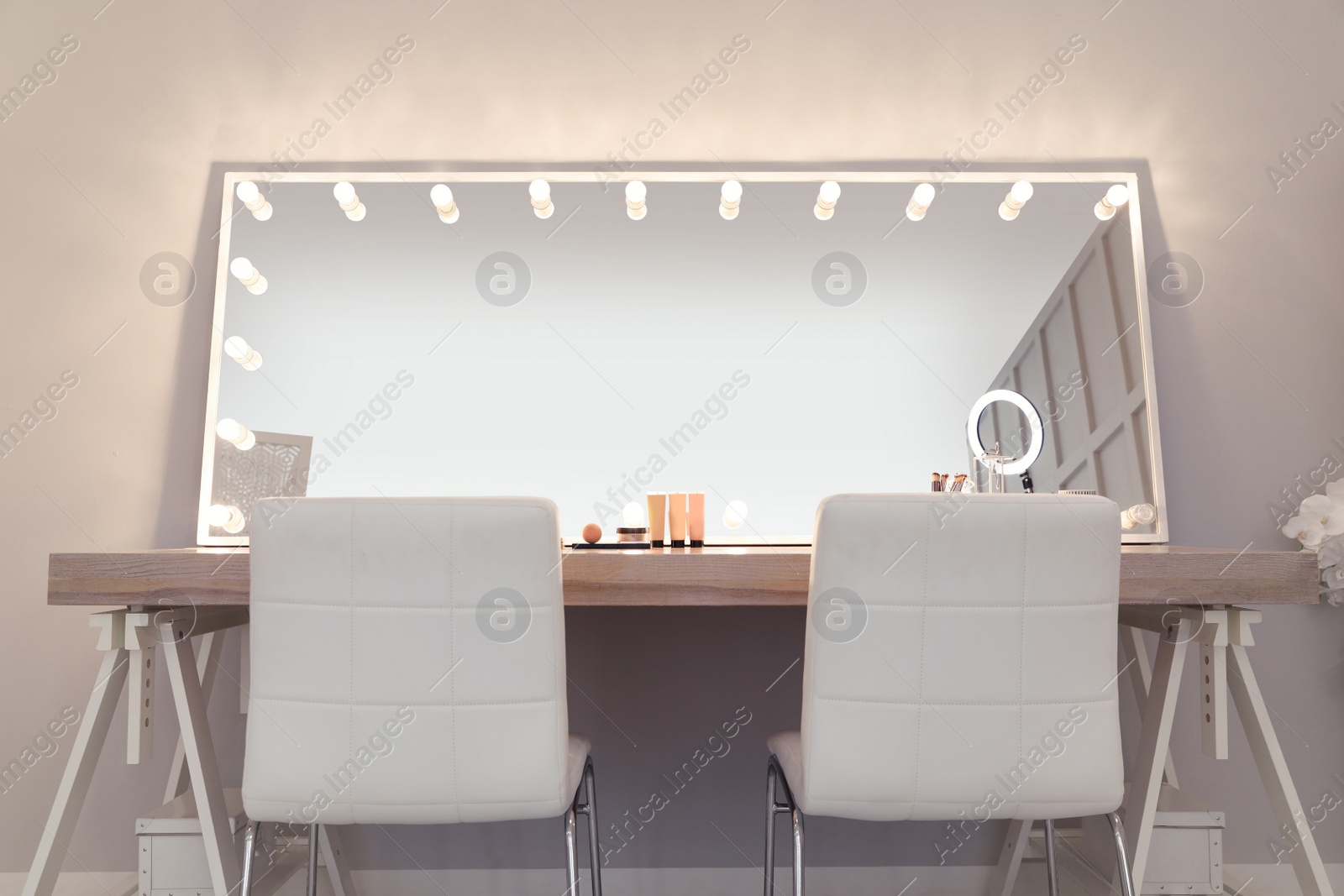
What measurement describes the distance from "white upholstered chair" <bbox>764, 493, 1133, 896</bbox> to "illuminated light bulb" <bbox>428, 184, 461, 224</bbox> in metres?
1.40

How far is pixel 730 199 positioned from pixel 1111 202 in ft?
3.14

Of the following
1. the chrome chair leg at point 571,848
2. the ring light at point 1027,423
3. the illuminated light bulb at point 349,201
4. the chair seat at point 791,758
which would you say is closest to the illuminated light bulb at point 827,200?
the ring light at point 1027,423

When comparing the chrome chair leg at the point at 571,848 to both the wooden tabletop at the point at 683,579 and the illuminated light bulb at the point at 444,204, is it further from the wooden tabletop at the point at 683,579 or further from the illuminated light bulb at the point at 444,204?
the illuminated light bulb at the point at 444,204

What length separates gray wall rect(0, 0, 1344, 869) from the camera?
7.03 ft

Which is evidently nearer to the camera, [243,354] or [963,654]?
[963,654]

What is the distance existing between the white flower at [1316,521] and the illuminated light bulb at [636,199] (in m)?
1.71

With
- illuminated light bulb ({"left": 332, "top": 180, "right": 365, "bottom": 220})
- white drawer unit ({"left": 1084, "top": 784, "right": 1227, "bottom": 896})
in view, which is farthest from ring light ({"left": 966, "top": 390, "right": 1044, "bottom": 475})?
illuminated light bulb ({"left": 332, "top": 180, "right": 365, "bottom": 220})

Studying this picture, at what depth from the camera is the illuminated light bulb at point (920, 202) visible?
217cm

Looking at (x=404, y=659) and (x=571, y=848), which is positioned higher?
(x=404, y=659)

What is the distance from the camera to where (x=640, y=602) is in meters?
1.51

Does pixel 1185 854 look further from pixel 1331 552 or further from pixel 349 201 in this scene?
pixel 349 201

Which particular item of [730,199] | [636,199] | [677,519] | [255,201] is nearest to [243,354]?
[255,201]

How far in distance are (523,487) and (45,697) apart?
4.14 feet

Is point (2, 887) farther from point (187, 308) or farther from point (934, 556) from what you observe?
point (934, 556)
